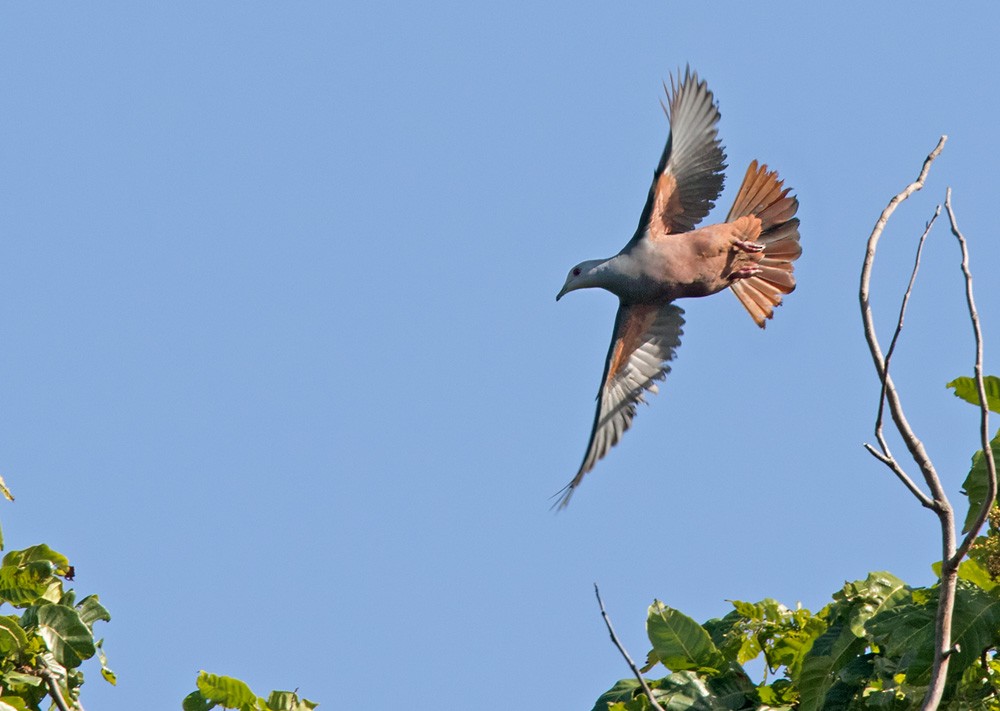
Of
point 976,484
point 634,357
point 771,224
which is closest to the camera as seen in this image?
point 976,484

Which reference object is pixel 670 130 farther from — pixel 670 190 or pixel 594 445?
pixel 594 445

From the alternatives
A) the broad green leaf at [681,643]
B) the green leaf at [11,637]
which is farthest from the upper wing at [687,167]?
the green leaf at [11,637]

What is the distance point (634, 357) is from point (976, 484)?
4769 mm

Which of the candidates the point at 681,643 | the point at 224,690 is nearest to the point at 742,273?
the point at 681,643

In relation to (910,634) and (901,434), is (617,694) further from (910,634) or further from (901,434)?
(901,434)

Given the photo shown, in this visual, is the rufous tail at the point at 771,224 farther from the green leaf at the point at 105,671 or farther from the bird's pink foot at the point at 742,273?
the green leaf at the point at 105,671

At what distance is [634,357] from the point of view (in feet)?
31.8

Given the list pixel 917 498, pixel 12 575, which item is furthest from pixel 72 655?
pixel 917 498

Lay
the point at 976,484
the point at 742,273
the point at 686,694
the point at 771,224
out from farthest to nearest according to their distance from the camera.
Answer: the point at 771,224 → the point at 742,273 → the point at 686,694 → the point at 976,484

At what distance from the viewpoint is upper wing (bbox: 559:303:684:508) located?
9477 mm

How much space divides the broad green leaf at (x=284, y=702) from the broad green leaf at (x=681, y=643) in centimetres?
153

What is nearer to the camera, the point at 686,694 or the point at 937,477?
the point at 937,477

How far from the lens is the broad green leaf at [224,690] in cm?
603

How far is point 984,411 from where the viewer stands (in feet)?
11.7
